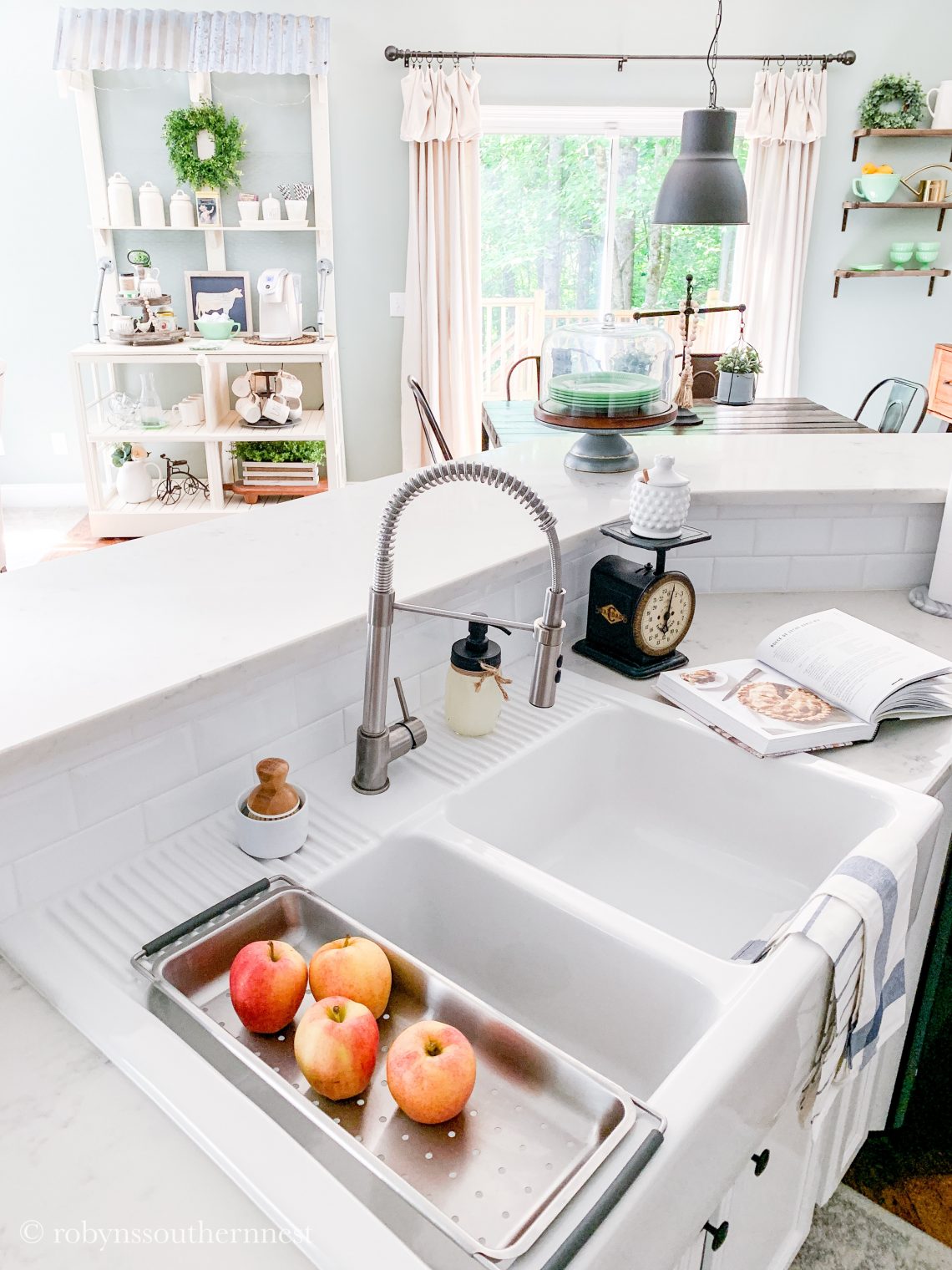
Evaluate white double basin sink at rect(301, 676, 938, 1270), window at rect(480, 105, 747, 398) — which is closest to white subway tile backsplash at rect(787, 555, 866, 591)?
white double basin sink at rect(301, 676, 938, 1270)

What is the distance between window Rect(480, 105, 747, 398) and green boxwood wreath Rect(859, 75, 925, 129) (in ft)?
2.08

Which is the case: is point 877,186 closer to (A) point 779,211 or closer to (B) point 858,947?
(A) point 779,211

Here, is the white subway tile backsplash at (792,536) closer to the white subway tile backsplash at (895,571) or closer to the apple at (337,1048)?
the white subway tile backsplash at (895,571)

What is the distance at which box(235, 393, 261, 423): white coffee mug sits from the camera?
4742mm

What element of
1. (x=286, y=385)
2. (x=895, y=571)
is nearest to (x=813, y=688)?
(x=895, y=571)

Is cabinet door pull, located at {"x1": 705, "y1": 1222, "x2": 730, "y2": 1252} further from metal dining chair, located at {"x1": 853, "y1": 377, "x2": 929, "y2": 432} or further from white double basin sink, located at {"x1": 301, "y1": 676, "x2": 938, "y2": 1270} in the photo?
metal dining chair, located at {"x1": 853, "y1": 377, "x2": 929, "y2": 432}

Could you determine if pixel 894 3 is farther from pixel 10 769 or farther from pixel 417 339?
pixel 10 769

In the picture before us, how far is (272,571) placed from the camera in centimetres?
133

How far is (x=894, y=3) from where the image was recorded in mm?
4957

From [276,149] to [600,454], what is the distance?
375 cm

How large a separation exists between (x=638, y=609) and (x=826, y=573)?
1.83 feet

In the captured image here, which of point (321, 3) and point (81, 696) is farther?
point (321, 3)

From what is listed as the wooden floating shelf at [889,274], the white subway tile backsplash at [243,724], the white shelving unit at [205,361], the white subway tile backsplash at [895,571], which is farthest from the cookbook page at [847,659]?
the wooden floating shelf at [889,274]

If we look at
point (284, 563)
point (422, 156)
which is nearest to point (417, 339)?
point (422, 156)
